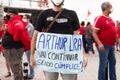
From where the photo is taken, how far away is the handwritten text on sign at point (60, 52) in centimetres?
434

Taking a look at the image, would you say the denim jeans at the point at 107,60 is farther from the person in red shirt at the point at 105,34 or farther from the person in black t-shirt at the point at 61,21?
the person in black t-shirt at the point at 61,21

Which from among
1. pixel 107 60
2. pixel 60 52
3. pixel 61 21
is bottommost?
pixel 107 60

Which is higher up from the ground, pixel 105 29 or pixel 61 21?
pixel 61 21

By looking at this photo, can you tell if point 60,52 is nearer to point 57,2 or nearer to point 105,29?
point 57,2

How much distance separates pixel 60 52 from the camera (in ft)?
14.3

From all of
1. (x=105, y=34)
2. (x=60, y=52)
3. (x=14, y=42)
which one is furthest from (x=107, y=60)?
(x=60, y=52)

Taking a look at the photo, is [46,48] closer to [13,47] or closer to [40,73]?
[13,47]

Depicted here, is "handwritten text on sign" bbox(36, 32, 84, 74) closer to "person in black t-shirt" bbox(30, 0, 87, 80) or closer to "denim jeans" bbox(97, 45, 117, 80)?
"person in black t-shirt" bbox(30, 0, 87, 80)

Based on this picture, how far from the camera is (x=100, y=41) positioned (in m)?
6.34

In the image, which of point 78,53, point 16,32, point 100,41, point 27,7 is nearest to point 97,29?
point 100,41

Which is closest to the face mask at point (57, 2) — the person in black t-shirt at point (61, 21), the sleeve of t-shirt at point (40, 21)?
the person in black t-shirt at point (61, 21)

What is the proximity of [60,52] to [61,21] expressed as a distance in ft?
1.29

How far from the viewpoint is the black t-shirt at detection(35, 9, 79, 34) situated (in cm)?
427

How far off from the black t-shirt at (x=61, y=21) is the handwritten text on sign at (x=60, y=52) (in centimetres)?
8
